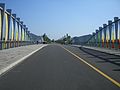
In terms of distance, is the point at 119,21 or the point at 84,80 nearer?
the point at 84,80

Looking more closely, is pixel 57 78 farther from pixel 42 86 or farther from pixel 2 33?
pixel 2 33

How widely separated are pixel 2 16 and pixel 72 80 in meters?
29.0

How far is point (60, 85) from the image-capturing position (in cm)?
903

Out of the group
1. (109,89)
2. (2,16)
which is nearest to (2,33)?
(2,16)

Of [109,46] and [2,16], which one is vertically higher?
[2,16]

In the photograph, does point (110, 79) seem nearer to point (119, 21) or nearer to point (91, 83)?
point (91, 83)

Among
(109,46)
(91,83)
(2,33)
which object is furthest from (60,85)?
(109,46)

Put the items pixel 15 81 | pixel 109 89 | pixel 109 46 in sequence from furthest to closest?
pixel 109 46, pixel 15 81, pixel 109 89

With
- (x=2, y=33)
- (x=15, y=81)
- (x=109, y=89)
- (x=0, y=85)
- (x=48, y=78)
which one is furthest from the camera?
(x=2, y=33)

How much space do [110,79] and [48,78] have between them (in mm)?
2461

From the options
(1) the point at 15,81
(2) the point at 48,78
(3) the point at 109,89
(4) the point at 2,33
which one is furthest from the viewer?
(4) the point at 2,33

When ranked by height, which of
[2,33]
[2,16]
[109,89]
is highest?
[2,16]

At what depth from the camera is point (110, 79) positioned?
10.4 meters

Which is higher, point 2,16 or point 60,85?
point 2,16
